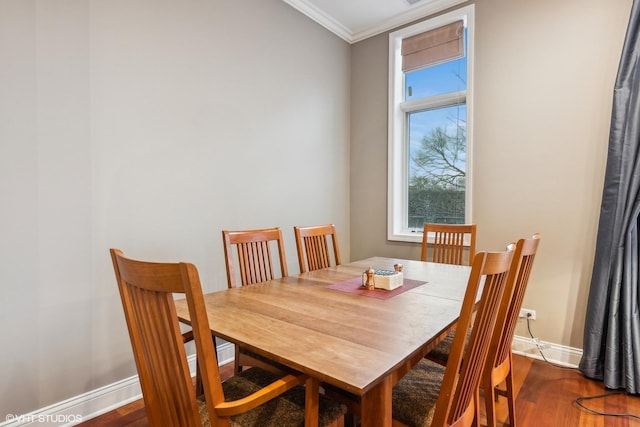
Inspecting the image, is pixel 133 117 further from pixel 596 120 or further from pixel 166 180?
pixel 596 120

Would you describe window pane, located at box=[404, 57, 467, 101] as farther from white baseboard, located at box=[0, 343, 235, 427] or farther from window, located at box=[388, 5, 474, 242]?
white baseboard, located at box=[0, 343, 235, 427]

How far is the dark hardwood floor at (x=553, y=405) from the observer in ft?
5.68

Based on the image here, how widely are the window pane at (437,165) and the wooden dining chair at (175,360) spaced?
2384 millimetres

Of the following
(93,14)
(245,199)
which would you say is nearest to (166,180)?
(245,199)

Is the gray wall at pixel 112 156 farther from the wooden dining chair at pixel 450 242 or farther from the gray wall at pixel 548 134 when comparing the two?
the gray wall at pixel 548 134

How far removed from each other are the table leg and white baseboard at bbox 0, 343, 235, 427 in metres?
1.62

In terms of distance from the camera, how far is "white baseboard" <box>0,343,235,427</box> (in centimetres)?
158

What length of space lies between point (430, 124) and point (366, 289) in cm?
214

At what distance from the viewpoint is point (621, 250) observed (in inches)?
78.5

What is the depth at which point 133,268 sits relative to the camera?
2.67 feet

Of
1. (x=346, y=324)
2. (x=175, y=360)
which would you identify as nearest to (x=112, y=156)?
Answer: (x=175, y=360)

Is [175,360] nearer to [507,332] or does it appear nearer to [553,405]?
[507,332]

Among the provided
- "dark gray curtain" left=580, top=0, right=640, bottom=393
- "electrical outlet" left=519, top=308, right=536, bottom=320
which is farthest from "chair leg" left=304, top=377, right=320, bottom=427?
"electrical outlet" left=519, top=308, right=536, bottom=320

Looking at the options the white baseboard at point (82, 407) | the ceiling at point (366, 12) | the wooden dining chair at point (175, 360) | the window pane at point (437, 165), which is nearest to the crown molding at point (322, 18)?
the ceiling at point (366, 12)
